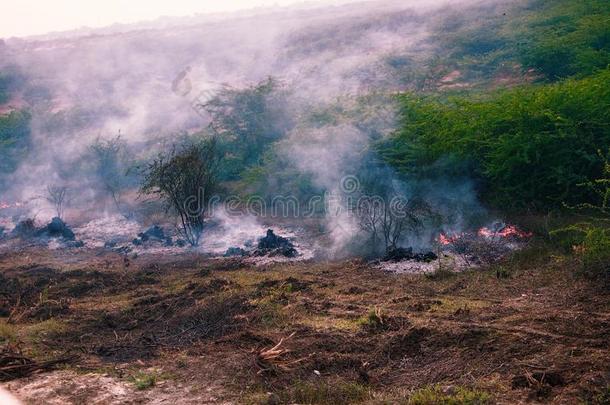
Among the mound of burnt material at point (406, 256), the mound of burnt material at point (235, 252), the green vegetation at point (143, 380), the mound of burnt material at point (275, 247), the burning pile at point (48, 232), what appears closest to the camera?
the green vegetation at point (143, 380)

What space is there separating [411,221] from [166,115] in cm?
1942

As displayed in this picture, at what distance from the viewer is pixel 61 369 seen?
6160 millimetres

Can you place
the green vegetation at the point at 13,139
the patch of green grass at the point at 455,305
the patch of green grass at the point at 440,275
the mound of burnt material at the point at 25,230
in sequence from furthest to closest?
the green vegetation at the point at 13,139, the mound of burnt material at the point at 25,230, the patch of green grass at the point at 440,275, the patch of green grass at the point at 455,305

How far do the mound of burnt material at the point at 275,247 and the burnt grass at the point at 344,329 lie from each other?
1.07m

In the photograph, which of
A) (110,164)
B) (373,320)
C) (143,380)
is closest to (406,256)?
(373,320)

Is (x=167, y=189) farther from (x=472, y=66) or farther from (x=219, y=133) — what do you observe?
(x=472, y=66)

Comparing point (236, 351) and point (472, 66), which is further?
point (472, 66)

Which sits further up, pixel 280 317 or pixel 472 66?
pixel 472 66

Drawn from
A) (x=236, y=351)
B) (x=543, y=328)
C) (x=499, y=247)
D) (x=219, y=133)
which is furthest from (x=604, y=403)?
(x=219, y=133)

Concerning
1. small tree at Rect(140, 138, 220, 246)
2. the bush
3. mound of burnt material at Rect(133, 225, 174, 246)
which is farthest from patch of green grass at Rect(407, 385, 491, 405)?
mound of burnt material at Rect(133, 225, 174, 246)

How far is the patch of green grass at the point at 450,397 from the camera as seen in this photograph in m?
4.62

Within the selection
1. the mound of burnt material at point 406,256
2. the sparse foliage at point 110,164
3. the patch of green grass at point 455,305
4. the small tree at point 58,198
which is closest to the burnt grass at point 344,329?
the patch of green grass at point 455,305

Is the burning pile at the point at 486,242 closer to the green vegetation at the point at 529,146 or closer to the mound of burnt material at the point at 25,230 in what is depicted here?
the green vegetation at the point at 529,146

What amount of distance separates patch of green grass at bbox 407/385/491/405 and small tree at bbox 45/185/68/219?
47.1ft
